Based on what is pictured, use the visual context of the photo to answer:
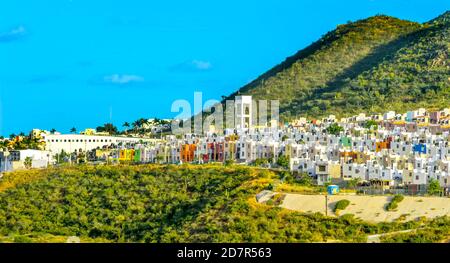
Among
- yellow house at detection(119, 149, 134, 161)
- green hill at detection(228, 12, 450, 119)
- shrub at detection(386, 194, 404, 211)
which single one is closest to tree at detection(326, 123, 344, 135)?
yellow house at detection(119, 149, 134, 161)

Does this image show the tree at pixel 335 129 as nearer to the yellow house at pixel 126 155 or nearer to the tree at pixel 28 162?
the yellow house at pixel 126 155

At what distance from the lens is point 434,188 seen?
182 feet

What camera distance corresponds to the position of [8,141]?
325ft

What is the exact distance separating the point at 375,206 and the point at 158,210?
12824mm

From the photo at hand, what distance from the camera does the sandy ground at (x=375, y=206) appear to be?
168ft

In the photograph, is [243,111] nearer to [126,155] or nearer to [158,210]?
[126,155]

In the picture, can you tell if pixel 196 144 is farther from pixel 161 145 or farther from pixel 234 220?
pixel 234 220

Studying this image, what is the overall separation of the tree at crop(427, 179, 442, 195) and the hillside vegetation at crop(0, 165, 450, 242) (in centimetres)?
515

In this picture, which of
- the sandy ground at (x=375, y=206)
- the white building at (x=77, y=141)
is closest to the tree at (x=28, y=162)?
the white building at (x=77, y=141)

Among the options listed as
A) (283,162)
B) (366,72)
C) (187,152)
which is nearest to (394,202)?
(283,162)

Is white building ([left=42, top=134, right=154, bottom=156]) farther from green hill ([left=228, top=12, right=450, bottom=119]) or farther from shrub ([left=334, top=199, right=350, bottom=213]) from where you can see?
shrub ([left=334, top=199, right=350, bottom=213])

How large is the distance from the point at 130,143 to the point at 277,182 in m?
34.4

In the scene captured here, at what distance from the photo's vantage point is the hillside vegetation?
50.8 metres
